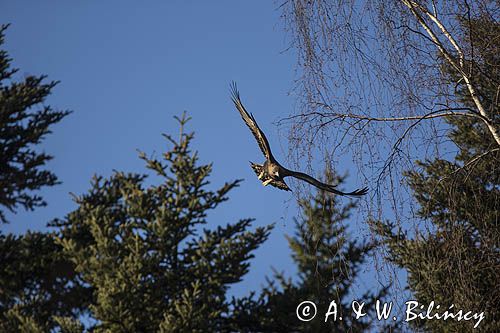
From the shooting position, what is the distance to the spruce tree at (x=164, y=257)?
12562 millimetres

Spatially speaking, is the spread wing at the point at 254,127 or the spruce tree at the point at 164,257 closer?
the spread wing at the point at 254,127

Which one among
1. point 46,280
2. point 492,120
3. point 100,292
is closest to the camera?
point 492,120

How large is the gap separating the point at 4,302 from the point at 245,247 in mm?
4752

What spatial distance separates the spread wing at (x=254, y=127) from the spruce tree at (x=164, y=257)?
737 cm

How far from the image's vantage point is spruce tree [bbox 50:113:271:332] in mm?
12562

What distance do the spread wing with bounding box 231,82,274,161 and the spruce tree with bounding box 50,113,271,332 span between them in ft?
24.2

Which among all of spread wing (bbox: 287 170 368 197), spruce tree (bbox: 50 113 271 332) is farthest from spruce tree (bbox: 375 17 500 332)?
spruce tree (bbox: 50 113 271 332)

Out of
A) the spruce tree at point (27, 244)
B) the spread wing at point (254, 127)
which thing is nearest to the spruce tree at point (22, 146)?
the spruce tree at point (27, 244)

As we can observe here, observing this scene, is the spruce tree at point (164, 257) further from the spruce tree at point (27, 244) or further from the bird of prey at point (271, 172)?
the bird of prey at point (271, 172)

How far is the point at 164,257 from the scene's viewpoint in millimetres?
13562

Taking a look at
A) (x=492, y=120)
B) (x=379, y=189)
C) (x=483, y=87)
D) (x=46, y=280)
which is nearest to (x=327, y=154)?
(x=379, y=189)

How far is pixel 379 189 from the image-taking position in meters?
4.57

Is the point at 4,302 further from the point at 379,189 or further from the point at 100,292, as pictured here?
the point at 379,189

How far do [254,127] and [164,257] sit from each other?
29.1 ft
